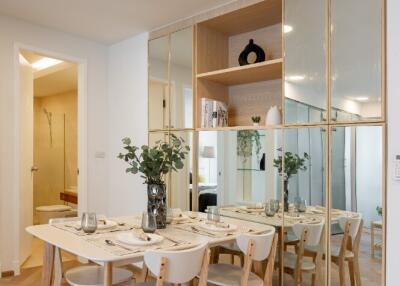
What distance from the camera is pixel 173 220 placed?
2.72 meters

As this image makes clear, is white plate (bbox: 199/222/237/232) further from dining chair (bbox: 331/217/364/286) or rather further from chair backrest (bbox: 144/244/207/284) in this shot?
dining chair (bbox: 331/217/364/286)

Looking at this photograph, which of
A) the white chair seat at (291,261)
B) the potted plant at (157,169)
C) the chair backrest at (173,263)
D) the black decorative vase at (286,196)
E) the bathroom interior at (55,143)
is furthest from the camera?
the bathroom interior at (55,143)

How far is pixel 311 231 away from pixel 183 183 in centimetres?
133

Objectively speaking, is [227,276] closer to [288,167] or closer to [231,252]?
[231,252]

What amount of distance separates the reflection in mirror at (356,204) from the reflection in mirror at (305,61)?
26 cm

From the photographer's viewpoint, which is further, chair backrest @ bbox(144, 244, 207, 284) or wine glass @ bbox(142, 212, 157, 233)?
wine glass @ bbox(142, 212, 157, 233)

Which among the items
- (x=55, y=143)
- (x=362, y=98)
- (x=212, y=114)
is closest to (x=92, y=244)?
(x=212, y=114)

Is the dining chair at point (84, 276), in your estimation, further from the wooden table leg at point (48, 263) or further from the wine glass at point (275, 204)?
the wine glass at point (275, 204)

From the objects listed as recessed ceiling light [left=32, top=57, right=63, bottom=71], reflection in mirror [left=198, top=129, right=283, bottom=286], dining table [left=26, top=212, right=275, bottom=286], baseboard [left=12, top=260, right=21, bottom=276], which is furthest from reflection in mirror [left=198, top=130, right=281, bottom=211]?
recessed ceiling light [left=32, top=57, right=63, bottom=71]

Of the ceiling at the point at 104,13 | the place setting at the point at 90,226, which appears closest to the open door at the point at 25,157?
the ceiling at the point at 104,13

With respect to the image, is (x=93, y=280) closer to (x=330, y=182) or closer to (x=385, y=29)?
(x=330, y=182)

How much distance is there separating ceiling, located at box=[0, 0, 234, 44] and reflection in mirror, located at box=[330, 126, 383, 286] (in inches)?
61.1

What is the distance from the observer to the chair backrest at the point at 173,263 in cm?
176

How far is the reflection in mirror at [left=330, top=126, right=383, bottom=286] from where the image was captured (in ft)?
7.43
